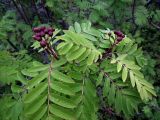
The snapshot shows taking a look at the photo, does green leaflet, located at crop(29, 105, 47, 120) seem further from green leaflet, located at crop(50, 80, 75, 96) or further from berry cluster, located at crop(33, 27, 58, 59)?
berry cluster, located at crop(33, 27, 58, 59)

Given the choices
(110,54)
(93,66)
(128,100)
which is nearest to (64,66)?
(93,66)

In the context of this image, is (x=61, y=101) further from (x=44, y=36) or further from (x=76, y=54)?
(x=44, y=36)

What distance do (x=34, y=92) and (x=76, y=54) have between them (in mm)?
367

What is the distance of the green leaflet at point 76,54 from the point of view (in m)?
1.87

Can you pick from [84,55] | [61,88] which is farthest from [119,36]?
[61,88]

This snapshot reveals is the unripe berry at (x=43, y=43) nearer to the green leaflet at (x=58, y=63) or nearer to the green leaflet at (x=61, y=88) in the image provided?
the green leaflet at (x=58, y=63)

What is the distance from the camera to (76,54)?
1889 mm

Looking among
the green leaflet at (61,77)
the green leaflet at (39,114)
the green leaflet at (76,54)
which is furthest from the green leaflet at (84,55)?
the green leaflet at (39,114)

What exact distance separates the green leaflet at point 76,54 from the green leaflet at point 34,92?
24 cm

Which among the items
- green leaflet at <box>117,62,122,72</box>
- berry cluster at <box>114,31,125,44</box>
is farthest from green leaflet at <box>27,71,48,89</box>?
berry cluster at <box>114,31,125,44</box>

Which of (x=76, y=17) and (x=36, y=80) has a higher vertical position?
(x=36, y=80)

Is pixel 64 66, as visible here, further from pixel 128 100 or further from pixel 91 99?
pixel 128 100

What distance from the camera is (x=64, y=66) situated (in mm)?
2090

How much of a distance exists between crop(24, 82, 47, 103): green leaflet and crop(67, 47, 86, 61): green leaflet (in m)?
0.24
